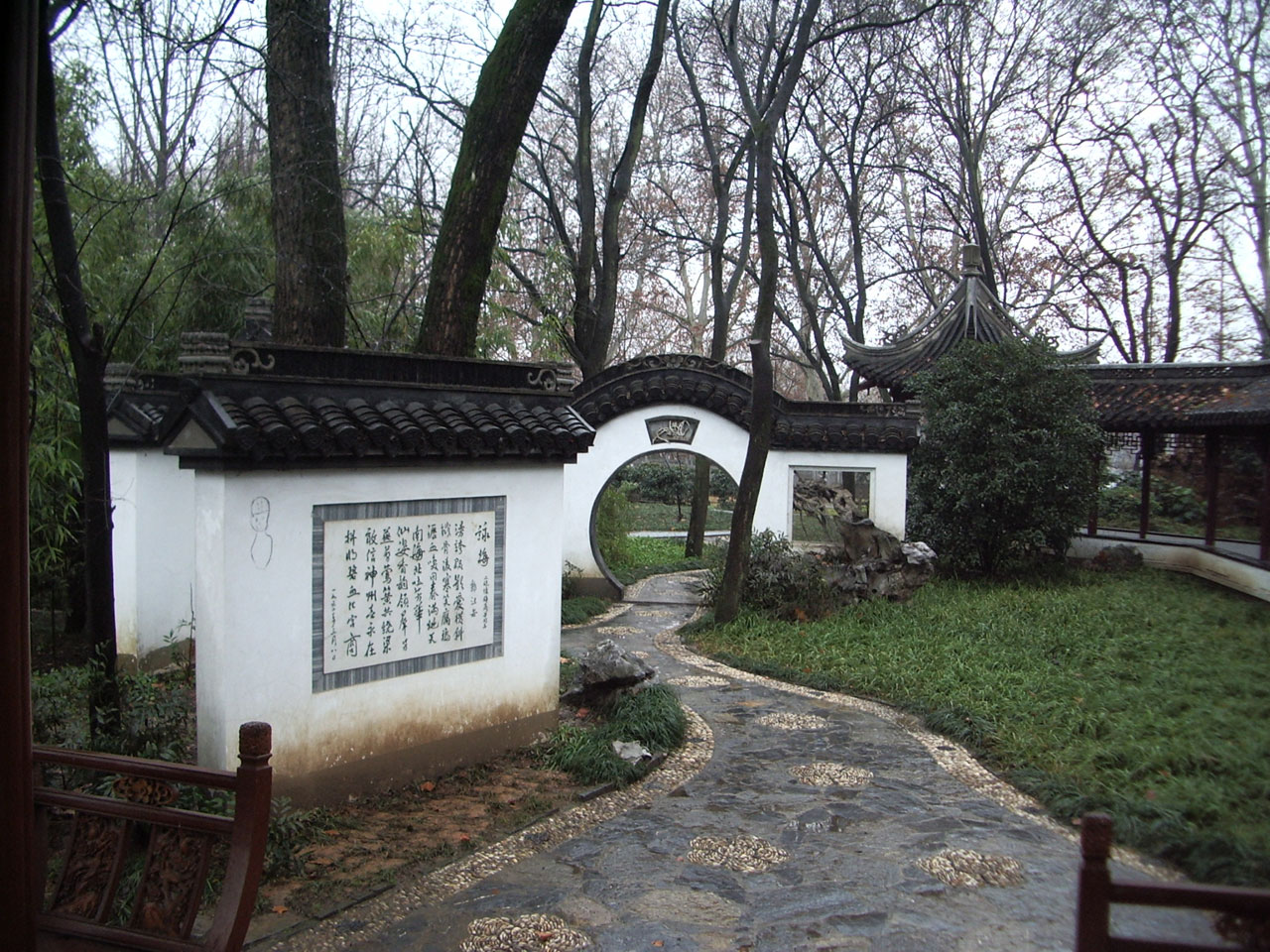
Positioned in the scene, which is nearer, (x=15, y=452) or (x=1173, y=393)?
(x=15, y=452)

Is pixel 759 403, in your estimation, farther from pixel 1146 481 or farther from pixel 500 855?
pixel 1146 481

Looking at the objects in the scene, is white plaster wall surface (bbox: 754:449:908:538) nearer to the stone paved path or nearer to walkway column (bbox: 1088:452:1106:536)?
walkway column (bbox: 1088:452:1106:536)

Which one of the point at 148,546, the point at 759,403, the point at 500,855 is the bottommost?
the point at 500,855

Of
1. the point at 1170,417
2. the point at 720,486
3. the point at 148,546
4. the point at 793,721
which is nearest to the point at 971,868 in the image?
the point at 793,721

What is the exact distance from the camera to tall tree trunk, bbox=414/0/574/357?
264 inches

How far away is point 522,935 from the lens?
3.75 meters

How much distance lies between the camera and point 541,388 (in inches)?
247

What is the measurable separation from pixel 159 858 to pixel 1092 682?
6.22m

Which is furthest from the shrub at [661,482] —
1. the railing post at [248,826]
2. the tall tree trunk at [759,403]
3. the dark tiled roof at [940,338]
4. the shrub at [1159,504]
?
the railing post at [248,826]

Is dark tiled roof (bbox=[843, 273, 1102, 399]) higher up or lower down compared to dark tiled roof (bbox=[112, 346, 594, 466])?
higher up

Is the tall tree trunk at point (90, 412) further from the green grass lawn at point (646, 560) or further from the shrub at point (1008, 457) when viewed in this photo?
the shrub at point (1008, 457)

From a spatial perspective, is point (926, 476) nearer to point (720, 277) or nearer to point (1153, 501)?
point (1153, 501)

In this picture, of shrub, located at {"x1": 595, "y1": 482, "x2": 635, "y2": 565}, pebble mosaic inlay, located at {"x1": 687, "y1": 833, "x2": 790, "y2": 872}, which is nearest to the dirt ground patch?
pebble mosaic inlay, located at {"x1": 687, "y1": 833, "x2": 790, "y2": 872}

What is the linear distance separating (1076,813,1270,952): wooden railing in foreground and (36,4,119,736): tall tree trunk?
4372 millimetres
